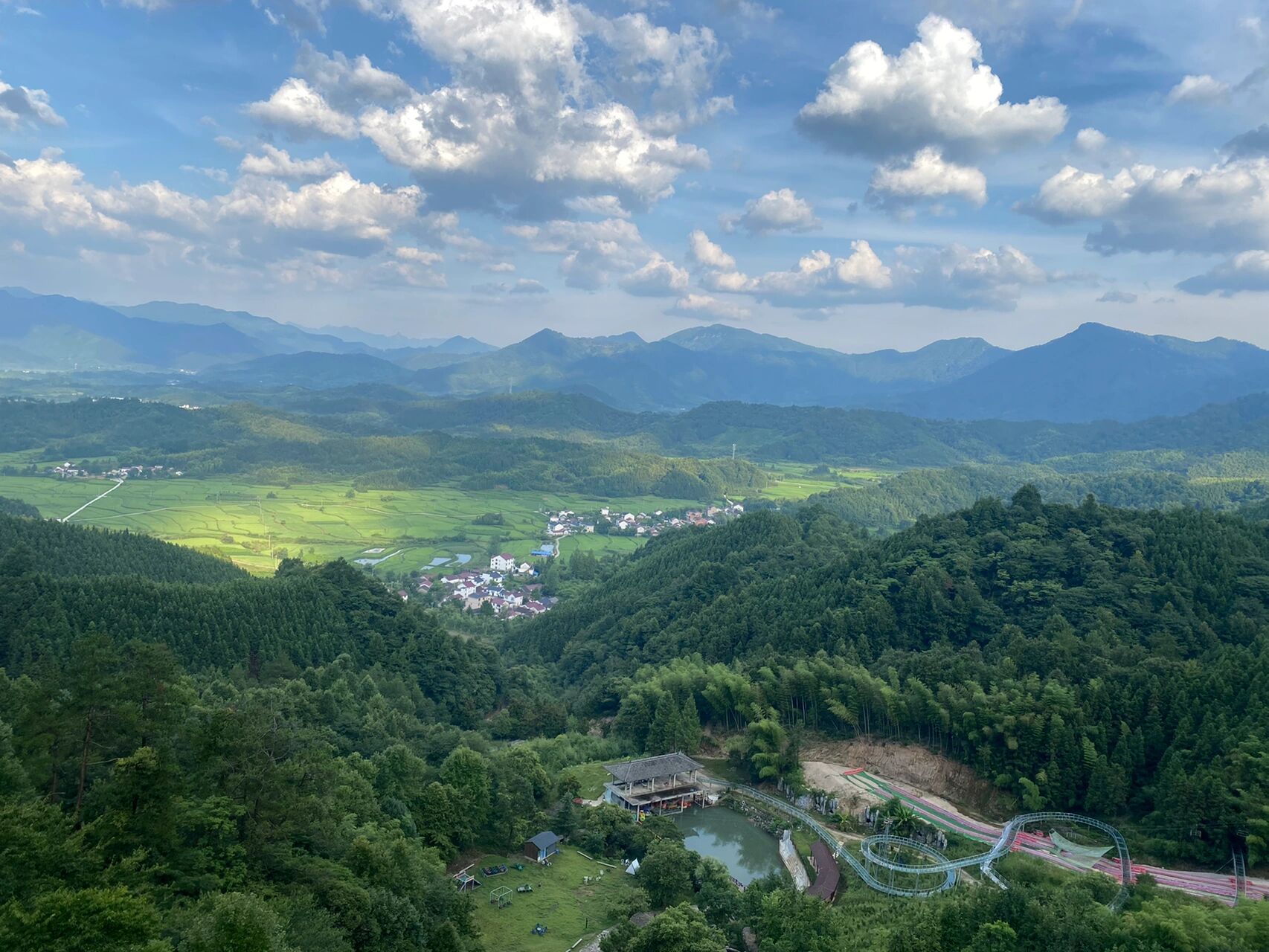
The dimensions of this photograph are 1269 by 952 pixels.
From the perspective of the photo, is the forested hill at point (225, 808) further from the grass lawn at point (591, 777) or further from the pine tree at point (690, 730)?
the pine tree at point (690, 730)

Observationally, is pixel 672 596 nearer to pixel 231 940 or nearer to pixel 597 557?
pixel 597 557

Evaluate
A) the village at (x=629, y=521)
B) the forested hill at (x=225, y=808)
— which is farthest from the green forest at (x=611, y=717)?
the village at (x=629, y=521)

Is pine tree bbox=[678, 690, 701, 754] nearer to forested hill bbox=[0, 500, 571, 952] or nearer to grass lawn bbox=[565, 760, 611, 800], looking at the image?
grass lawn bbox=[565, 760, 611, 800]

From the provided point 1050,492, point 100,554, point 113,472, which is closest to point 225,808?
point 100,554

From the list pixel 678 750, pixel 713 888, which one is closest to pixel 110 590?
pixel 678 750

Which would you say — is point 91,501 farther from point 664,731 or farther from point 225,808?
point 225,808
